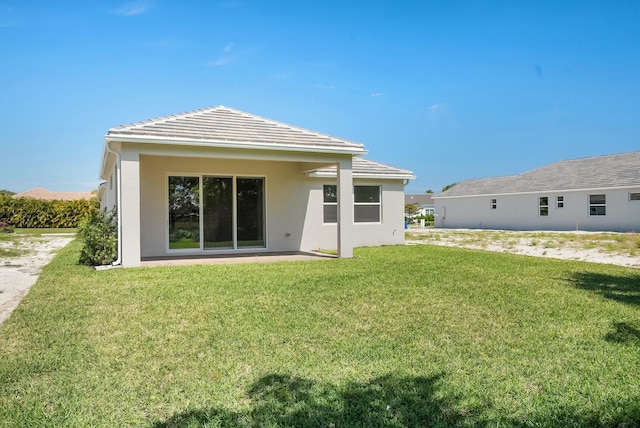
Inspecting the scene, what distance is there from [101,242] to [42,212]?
29.1m

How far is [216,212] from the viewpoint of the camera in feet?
45.9

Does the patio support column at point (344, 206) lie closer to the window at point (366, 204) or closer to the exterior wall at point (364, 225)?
the exterior wall at point (364, 225)

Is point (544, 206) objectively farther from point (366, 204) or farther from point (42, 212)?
point (42, 212)

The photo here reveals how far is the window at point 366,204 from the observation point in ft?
56.5

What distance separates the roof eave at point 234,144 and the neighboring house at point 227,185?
1.1 inches

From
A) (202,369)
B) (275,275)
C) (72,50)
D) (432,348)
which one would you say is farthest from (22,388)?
(72,50)

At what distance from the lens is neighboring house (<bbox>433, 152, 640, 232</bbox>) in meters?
28.6

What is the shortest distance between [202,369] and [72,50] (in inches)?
589

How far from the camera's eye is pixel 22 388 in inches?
148

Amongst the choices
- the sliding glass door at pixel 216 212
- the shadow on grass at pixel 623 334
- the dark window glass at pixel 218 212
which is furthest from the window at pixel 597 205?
the shadow on grass at pixel 623 334

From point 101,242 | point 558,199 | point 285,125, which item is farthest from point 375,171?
point 558,199

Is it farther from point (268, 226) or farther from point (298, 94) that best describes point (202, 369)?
point (298, 94)

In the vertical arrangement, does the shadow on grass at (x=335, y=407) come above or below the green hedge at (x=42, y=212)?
below

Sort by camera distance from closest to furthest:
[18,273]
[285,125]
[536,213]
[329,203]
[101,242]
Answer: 1. [18,273]
2. [101,242]
3. [285,125]
4. [329,203]
5. [536,213]
